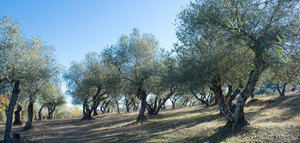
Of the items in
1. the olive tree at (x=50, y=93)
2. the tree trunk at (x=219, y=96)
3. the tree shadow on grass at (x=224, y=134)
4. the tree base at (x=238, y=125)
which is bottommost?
the tree shadow on grass at (x=224, y=134)

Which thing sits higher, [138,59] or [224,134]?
[138,59]

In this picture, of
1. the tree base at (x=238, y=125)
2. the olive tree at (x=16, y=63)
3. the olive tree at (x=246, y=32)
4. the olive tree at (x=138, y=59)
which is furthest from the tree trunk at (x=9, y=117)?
the tree base at (x=238, y=125)

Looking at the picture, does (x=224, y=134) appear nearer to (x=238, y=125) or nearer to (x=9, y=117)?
(x=238, y=125)

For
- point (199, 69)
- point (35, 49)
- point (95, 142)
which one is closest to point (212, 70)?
point (199, 69)

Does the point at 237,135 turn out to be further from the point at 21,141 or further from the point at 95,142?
the point at 21,141

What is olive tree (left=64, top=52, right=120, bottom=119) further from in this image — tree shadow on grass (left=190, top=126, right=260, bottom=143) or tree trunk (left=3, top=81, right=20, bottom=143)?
tree shadow on grass (left=190, top=126, right=260, bottom=143)

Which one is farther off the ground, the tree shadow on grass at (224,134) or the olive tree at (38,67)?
the olive tree at (38,67)

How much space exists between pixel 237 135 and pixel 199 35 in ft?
37.2

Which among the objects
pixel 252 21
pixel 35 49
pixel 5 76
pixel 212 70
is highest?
pixel 35 49

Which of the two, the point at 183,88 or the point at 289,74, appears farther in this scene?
the point at 183,88

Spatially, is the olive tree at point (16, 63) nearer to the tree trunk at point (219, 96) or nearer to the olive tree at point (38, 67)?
the olive tree at point (38, 67)

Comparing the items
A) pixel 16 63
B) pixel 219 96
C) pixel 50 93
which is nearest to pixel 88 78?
pixel 50 93

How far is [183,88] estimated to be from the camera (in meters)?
20.2

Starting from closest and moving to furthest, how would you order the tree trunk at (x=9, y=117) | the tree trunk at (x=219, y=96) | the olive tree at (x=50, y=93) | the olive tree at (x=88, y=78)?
the tree trunk at (x=219, y=96) < the tree trunk at (x=9, y=117) < the olive tree at (x=50, y=93) < the olive tree at (x=88, y=78)
